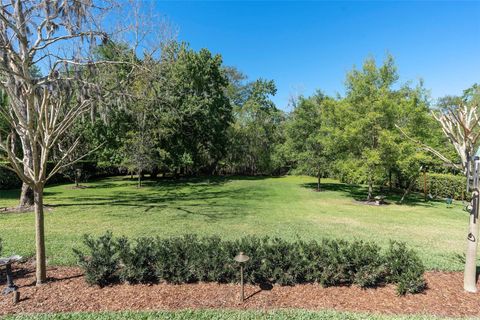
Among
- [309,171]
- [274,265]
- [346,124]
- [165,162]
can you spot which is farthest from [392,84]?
[165,162]

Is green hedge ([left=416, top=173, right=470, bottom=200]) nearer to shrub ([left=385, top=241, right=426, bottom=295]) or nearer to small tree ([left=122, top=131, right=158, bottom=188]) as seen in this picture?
shrub ([left=385, top=241, right=426, bottom=295])

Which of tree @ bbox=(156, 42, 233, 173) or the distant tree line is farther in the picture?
tree @ bbox=(156, 42, 233, 173)

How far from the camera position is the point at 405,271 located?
4.03 meters

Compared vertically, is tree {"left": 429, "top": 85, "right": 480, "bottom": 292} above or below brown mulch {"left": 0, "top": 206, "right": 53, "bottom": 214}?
above

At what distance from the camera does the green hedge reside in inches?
538

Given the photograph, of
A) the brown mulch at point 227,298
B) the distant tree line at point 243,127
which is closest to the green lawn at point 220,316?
the brown mulch at point 227,298

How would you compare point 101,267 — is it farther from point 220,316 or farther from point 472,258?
point 472,258

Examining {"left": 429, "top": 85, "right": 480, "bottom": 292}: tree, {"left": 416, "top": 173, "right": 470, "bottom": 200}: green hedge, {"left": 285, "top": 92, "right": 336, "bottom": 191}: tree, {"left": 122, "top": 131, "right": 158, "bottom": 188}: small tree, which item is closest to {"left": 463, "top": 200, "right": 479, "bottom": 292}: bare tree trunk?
{"left": 429, "top": 85, "right": 480, "bottom": 292}: tree

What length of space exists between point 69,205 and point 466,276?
12557 mm

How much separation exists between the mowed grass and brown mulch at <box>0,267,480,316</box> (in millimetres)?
1256

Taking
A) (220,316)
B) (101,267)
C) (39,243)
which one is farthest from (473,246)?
(39,243)

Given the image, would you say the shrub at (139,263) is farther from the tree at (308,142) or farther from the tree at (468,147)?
the tree at (308,142)

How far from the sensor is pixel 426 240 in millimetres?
7004

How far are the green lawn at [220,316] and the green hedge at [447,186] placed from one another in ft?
43.7
